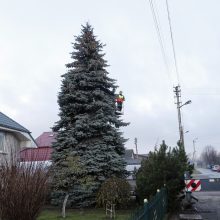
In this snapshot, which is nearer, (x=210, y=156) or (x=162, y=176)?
(x=162, y=176)

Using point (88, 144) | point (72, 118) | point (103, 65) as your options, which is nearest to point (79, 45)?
point (103, 65)

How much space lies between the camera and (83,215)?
699 inches

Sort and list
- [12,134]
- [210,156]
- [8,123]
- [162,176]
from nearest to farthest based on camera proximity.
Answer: [162,176], [8,123], [12,134], [210,156]

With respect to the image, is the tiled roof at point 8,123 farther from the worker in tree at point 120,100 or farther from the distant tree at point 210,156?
the distant tree at point 210,156

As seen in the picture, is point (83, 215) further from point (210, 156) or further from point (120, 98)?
point (210, 156)

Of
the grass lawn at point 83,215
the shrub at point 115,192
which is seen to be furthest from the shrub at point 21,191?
the shrub at point 115,192

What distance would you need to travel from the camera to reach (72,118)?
21641 mm

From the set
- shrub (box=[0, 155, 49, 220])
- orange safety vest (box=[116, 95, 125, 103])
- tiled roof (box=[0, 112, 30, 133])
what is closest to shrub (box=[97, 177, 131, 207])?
orange safety vest (box=[116, 95, 125, 103])

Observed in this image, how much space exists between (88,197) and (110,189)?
3.30m

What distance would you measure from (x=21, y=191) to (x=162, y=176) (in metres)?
9.66

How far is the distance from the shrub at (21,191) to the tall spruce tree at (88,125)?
999cm

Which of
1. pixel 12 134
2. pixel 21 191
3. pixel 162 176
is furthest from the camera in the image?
pixel 12 134

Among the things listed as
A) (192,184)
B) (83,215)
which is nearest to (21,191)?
(83,215)

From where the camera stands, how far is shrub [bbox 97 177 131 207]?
16953mm
